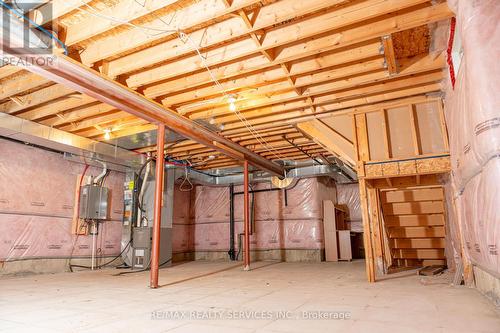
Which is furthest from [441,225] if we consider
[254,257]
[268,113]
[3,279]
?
[3,279]

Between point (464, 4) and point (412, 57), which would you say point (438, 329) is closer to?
point (464, 4)

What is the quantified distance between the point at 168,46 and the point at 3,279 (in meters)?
4.21

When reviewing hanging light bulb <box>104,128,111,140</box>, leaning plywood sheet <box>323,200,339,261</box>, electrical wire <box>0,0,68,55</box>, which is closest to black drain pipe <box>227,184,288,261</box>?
leaning plywood sheet <box>323,200,339,261</box>

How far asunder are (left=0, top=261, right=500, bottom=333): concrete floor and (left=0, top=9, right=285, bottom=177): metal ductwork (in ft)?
6.82

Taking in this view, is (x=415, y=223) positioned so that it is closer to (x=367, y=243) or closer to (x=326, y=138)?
(x=367, y=243)

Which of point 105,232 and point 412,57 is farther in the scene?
point 105,232

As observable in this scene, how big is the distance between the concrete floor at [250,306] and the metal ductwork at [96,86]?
208 cm

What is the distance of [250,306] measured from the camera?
2.59 m

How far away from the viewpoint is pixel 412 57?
11.5ft

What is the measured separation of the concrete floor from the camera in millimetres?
1999

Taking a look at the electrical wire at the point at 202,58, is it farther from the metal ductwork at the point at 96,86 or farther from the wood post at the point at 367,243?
the wood post at the point at 367,243

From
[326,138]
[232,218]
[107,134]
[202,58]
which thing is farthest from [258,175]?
[202,58]

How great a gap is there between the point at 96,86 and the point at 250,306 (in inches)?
106

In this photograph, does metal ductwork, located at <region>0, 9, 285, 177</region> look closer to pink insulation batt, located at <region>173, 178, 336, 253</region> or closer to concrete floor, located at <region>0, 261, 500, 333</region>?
concrete floor, located at <region>0, 261, 500, 333</region>
